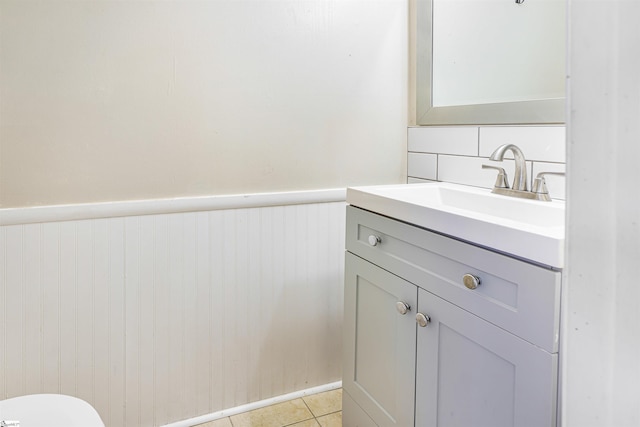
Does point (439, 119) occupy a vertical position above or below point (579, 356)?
above

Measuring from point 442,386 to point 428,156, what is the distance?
963mm

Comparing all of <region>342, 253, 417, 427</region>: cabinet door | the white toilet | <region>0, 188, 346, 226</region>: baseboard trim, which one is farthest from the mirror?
the white toilet

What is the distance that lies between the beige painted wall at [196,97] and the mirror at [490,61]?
14cm

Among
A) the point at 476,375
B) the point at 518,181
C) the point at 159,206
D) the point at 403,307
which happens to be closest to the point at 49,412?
the point at 159,206

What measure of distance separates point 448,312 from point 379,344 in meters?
0.33

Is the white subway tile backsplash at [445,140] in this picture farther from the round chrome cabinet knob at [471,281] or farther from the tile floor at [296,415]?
the tile floor at [296,415]

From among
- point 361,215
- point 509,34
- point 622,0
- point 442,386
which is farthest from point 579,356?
point 509,34

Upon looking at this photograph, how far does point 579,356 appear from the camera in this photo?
308mm

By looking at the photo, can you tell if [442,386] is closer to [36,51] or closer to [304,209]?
[304,209]

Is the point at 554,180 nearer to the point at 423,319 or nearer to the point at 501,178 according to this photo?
the point at 501,178

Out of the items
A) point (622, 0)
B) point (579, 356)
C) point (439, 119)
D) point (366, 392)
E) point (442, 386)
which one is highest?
point (439, 119)

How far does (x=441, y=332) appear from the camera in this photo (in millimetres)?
1083

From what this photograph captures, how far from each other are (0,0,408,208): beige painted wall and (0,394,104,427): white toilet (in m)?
0.57

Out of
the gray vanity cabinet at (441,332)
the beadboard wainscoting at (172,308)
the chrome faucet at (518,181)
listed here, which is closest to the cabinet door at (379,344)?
the gray vanity cabinet at (441,332)
